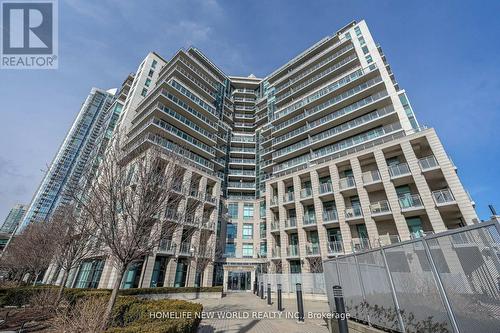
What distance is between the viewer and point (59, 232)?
1547 cm

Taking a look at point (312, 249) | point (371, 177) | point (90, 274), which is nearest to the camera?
point (90, 274)

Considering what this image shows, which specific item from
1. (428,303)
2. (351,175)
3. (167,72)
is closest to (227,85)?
(167,72)

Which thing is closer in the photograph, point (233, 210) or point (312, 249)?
point (312, 249)

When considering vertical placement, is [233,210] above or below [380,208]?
above

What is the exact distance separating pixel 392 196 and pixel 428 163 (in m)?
4.69

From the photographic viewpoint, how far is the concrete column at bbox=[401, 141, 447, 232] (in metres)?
18.7

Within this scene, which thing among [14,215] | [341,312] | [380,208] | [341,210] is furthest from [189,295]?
[14,215]

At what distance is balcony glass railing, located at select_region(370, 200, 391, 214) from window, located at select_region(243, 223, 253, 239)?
20.4 m

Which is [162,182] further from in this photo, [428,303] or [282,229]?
[282,229]

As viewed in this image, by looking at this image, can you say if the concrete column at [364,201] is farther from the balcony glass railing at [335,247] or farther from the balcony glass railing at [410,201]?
the balcony glass railing at [335,247]

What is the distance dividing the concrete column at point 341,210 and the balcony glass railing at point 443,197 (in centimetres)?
858

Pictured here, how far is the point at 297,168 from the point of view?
109 ft

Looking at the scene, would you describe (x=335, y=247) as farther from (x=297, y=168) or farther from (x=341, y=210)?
(x=297, y=168)

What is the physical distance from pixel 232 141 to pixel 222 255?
24225 mm
